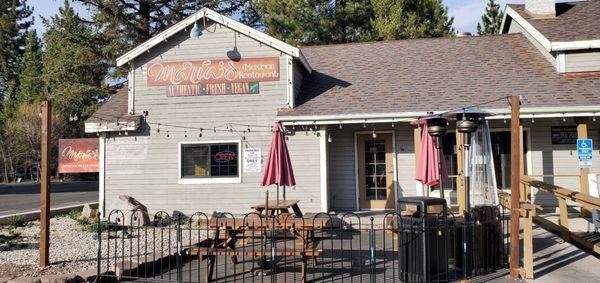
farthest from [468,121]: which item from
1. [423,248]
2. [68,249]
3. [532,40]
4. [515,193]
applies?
[532,40]

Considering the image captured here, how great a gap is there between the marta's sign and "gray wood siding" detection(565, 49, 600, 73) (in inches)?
312

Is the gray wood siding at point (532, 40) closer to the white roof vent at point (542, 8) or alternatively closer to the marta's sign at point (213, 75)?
the white roof vent at point (542, 8)

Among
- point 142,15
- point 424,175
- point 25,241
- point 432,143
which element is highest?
point 142,15

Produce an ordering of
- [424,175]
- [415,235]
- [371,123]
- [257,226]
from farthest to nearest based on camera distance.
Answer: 1. [371,123]
2. [424,175]
3. [257,226]
4. [415,235]

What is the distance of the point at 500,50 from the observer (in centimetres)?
1527

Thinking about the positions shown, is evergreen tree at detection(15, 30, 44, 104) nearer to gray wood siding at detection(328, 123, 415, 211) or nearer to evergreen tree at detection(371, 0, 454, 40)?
evergreen tree at detection(371, 0, 454, 40)

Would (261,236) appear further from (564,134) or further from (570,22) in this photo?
(570,22)

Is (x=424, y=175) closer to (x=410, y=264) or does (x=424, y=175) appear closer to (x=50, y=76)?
(x=410, y=264)

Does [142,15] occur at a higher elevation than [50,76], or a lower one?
higher

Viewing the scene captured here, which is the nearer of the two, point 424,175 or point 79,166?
point 424,175

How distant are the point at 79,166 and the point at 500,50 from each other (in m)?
13.3

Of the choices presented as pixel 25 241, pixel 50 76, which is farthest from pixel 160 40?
pixel 50 76

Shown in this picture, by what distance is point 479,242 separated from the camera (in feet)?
22.2

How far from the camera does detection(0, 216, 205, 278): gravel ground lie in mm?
7035
